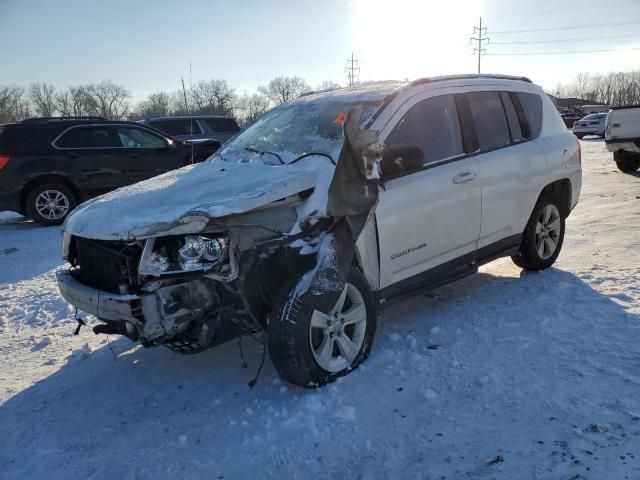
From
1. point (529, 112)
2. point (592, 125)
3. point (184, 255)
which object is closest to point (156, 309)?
point (184, 255)

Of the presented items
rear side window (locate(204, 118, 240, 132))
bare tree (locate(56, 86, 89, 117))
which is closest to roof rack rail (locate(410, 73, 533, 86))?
rear side window (locate(204, 118, 240, 132))

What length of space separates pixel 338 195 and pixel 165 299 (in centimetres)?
119

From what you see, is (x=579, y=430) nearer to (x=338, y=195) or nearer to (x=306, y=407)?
(x=306, y=407)

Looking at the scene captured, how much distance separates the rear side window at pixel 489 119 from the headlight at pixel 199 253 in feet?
8.27

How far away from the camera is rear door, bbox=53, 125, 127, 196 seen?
9430 mm

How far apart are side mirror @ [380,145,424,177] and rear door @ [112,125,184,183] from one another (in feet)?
25.0

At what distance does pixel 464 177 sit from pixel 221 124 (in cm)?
1212

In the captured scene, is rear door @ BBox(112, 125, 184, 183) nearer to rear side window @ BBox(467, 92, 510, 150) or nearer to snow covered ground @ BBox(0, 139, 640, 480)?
snow covered ground @ BBox(0, 139, 640, 480)

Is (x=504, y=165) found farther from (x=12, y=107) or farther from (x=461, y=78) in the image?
(x=12, y=107)

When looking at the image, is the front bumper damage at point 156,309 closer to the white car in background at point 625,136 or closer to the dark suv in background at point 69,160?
the dark suv in background at point 69,160

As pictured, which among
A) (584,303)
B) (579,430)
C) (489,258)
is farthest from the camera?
(489,258)

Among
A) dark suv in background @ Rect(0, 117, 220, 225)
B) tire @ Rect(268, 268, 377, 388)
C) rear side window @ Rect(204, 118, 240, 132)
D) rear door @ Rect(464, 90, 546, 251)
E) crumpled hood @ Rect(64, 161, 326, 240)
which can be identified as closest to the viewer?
crumpled hood @ Rect(64, 161, 326, 240)

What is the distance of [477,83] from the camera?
178 inches

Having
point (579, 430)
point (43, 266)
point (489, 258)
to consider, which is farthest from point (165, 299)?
point (43, 266)
